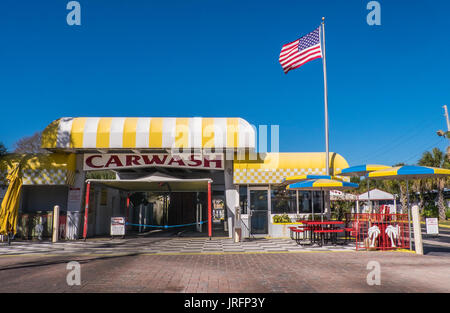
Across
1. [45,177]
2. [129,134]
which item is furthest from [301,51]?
[45,177]

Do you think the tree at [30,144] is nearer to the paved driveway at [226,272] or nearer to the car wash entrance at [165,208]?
the car wash entrance at [165,208]

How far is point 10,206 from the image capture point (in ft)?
39.1

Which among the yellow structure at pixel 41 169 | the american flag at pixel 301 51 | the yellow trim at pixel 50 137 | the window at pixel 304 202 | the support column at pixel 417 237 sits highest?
the american flag at pixel 301 51

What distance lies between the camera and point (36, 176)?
1499 centimetres

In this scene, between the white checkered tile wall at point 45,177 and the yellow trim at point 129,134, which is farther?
the white checkered tile wall at point 45,177

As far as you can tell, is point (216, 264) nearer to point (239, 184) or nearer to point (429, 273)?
point (429, 273)

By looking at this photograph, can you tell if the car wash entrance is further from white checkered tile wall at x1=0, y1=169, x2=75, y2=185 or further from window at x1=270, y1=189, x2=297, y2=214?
window at x1=270, y1=189, x2=297, y2=214

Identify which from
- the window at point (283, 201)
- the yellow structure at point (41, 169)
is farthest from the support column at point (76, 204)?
the window at point (283, 201)

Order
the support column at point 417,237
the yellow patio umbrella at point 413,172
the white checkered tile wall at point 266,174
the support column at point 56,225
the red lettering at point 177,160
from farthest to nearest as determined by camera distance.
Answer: the red lettering at point 177,160 → the white checkered tile wall at point 266,174 → the support column at point 56,225 → the support column at point 417,237 → the yellow patio umbrella at point 413,172

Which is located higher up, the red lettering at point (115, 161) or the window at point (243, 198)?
the red lettering at point (115, 161)

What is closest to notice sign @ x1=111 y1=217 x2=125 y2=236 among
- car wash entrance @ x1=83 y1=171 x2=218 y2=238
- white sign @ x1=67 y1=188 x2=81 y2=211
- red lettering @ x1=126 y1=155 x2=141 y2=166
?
white sign @ x1=67 y1=188 x2=81 y2=211

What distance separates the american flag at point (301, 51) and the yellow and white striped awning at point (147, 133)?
11.4 feet

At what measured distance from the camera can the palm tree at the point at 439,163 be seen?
2988cm
